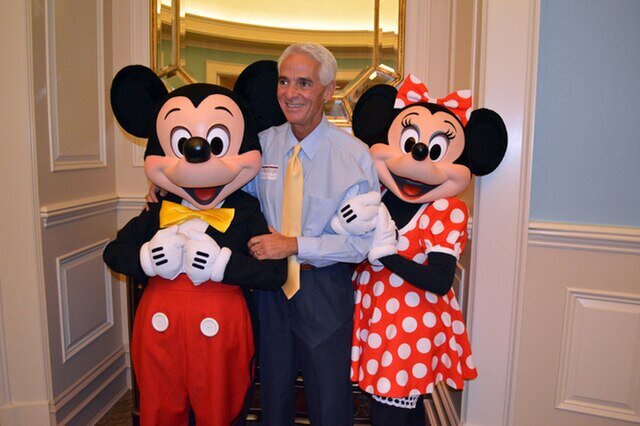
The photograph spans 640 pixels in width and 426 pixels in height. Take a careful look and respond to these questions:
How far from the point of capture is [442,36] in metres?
→ 2.32

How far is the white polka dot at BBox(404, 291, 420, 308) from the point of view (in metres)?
1.53

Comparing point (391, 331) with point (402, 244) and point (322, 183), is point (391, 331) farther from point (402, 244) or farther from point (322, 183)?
point (322, 183)

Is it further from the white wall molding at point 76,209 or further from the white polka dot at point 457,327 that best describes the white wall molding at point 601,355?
the white wall molding at point 76,209

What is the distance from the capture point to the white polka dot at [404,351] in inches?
Answer: 58.6

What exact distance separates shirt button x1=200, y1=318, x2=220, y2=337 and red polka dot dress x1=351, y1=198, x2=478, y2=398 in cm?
45

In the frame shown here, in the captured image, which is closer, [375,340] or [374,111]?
[375,340]

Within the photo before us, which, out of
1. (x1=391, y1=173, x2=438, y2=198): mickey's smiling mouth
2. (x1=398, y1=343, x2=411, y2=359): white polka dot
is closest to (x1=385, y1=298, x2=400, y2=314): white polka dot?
(x1=398, y1=343, x2=411, y2=359): white polka dot

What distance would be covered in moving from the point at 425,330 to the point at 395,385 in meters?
0.19

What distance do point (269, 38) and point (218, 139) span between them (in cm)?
111

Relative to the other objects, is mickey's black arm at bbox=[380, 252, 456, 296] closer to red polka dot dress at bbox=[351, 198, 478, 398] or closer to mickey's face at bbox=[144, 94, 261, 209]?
red polka dot dress at bbox=[351, 198, 478, 398]

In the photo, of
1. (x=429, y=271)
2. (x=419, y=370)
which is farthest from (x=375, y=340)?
(x=429, y=271)

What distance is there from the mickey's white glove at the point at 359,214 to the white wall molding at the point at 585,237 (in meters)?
0.67

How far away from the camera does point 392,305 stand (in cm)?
154

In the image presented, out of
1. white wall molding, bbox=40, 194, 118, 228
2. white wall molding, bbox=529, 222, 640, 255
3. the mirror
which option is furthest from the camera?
the mirror
